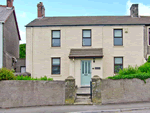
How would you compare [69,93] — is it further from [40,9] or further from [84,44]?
[40,9]

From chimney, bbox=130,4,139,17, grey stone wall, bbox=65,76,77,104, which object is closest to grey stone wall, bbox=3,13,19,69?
grey stone wall, bbox=65,76,77,104

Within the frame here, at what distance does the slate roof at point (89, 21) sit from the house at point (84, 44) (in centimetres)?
9

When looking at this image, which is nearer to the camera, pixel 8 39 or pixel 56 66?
pixel 56 66

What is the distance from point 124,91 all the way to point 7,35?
44.0ft

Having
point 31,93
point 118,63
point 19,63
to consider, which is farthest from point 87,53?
point 19,63

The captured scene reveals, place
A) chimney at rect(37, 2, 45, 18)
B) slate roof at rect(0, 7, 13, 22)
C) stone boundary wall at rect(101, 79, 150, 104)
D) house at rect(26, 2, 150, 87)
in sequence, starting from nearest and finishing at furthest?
stone boundary wall at rect(101, 79, 150, 104), house at rect(26, 2, 150, 87), slate roof at rect(0, 7, 13, 22), chimney at rect(37, 2, 45, 18)

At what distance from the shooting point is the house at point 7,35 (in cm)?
1586

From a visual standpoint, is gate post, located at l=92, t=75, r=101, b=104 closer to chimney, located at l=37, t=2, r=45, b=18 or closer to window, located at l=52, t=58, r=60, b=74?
window, located at l=52, t=58, r=60, b=74

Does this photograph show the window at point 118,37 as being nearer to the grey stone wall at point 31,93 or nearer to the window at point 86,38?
the window at point 86,38

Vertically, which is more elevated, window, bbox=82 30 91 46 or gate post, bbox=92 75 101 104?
window, bbox=82 30 91 46

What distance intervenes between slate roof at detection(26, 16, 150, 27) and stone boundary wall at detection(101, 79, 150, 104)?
7858mm

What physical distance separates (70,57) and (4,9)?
10.9 m

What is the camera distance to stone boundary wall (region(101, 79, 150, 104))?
30.5 ft

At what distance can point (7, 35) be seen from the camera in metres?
17.3
